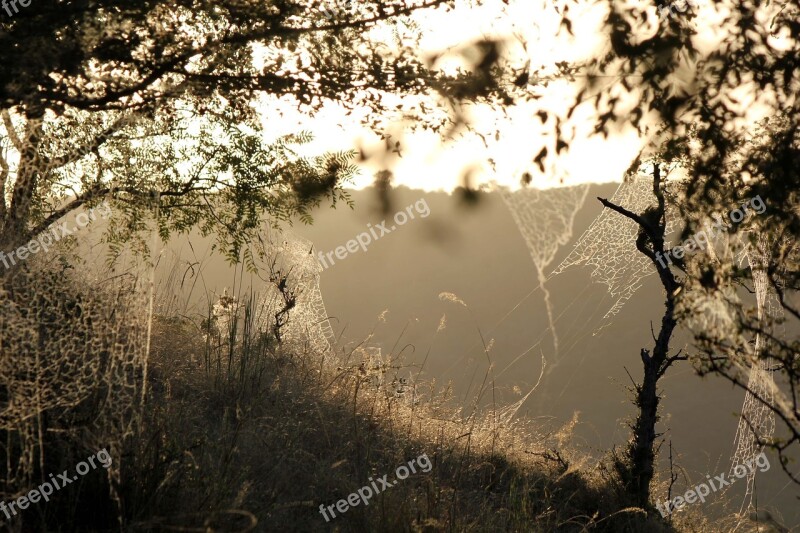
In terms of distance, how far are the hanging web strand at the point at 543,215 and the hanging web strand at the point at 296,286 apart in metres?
4.96

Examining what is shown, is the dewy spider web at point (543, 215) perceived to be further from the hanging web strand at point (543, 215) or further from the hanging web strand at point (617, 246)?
the hanging web strand at point (617, 246)

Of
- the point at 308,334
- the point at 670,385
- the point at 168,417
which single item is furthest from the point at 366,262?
the point at 168,417

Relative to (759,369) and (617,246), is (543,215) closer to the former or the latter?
(759,369)

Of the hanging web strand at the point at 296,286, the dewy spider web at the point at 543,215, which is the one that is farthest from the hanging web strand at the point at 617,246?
the dewy spider web at the point at 543,215

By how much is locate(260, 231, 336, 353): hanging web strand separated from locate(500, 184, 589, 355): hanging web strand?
4.96m

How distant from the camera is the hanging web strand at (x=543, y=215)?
366cm

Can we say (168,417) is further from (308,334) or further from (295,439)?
(308,334)

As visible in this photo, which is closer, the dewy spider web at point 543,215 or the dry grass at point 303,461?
the dewy spider web at point 543,215

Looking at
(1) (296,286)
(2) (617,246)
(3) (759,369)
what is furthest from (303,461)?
(2) (617,246)

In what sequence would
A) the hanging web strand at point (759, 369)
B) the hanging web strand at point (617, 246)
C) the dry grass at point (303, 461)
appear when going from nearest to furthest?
the hanging web strand at point (759, 369), the dry grass at point (303, 461), the hanging web strand at point (617, 246)

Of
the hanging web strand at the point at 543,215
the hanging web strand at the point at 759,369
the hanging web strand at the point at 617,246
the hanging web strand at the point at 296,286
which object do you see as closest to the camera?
the hanging web strand at the point at 543,215

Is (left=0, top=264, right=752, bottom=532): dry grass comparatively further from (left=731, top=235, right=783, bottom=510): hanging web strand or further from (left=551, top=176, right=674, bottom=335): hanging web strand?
(left=551, top=176, right=674, bottom=335): hanging web strand

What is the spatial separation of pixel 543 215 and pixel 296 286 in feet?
19.9

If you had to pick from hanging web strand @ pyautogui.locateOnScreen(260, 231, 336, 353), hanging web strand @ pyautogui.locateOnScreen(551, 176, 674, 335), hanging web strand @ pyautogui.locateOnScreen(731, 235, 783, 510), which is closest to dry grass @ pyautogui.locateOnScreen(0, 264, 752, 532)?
hanging web strand @ pyautogui.locateOnScreen(260, 231, 336, 353)
